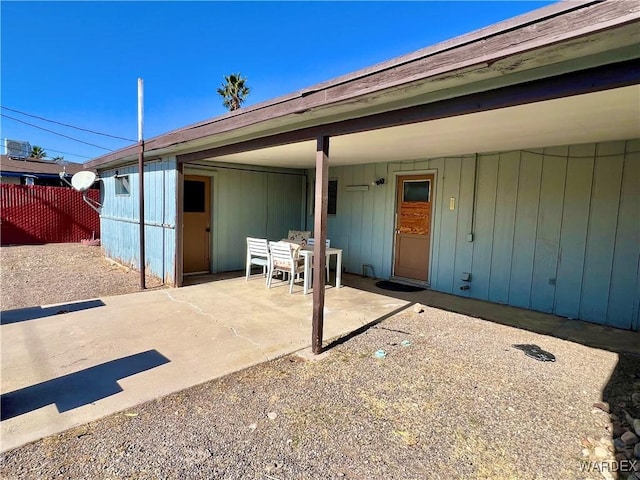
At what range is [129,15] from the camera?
10.8 meters

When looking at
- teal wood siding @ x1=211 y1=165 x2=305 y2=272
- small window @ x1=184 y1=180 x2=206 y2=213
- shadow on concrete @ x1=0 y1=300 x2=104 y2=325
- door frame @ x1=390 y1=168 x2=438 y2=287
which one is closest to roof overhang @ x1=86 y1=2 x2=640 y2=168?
door frame @ x1=390 y1=168 x2=438 y2=287

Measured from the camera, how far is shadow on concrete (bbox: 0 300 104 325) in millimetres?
4103

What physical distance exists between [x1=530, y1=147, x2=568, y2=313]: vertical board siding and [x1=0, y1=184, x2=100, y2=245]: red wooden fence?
42.3ft

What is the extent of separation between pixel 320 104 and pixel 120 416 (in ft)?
8.88

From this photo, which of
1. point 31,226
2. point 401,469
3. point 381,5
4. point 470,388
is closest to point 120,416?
point 401,469

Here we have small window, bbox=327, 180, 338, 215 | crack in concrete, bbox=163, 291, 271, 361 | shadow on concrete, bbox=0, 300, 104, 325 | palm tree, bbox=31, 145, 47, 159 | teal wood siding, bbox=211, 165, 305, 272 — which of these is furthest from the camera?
palm tree, bbox=31, 145, 47, 159

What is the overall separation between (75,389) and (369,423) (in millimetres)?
2186

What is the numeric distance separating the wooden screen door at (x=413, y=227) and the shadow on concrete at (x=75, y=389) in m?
4.71

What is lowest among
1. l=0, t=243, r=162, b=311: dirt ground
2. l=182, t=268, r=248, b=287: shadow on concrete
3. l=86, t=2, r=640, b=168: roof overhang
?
l=0, t=243, r=162, b=311: dirt ground

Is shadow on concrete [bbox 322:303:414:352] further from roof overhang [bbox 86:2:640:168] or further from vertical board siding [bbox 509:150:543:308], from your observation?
roof overhang [bbox 86:2:640:168]

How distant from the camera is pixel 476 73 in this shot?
6.75 feet

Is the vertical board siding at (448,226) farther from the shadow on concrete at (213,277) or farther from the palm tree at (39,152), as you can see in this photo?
the palm tree at (39,152)

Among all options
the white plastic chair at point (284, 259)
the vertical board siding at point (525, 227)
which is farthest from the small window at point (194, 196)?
the vertical board siding at point (525, 227)

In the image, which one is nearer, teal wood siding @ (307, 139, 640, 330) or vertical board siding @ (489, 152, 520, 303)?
teal wood siding @ (307, 139, 640, 330)
